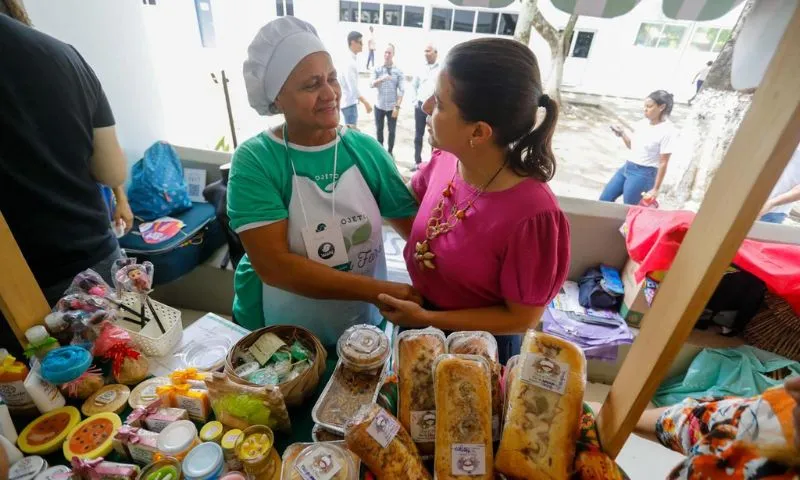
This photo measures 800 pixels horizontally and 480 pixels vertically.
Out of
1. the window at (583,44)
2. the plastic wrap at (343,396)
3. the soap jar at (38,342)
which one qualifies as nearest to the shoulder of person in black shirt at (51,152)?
the soap jar at (38,342)

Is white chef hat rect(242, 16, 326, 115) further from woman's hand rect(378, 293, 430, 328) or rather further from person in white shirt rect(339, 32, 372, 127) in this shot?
person in white shirt rect(339, 32, 372, 127)

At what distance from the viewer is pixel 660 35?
812cm

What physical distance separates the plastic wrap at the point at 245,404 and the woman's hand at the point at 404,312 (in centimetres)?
40

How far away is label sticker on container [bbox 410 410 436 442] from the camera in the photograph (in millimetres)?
735

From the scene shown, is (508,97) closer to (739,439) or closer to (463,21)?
(739,439)

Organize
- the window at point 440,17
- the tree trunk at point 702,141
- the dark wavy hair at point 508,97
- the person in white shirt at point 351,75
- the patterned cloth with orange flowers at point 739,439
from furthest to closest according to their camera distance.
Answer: the window at point 440,17, the person in white shirt at point 351,75, the tree trunk at point 702,141, the dark wavy hair at point 508,97, the patterned cloth with orange flowers at point 739,439

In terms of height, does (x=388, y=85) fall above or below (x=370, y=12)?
below

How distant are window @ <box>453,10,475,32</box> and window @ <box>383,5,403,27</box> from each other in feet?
3.48

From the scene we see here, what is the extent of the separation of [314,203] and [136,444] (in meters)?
0.73

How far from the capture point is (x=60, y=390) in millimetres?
931

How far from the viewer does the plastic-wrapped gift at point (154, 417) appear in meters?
0.87

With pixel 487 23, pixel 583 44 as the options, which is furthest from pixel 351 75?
pixel 583 44

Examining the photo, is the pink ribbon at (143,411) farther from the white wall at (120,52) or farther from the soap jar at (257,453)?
the white wall at (120,52)

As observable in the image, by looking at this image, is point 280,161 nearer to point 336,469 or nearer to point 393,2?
point 336,469
